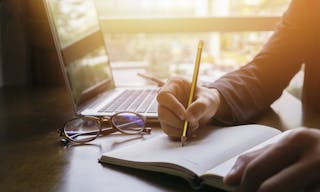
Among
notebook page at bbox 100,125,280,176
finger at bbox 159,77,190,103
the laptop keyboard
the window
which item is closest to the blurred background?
the window

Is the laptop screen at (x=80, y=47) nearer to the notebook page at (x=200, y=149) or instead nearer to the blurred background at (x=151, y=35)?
the blurred background at (x=151, y=35)

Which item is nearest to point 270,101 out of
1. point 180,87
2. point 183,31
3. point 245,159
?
point 180,87

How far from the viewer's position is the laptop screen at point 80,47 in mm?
1019

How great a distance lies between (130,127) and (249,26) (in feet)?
3.47

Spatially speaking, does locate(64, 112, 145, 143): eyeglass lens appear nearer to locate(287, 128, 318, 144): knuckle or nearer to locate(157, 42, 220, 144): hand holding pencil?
locate(157, 42, 220, 144): hand holding pencil

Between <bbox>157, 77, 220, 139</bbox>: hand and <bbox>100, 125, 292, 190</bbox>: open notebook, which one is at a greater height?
<bbox>157, 77, 220, 139</bbox>: hand

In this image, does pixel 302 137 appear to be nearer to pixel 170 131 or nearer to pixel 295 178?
pixel 295 178

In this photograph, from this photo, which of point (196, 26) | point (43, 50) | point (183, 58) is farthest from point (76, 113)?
point (183, 58)

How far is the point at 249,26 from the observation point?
1795 mm

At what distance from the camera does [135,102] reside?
42.5 inches

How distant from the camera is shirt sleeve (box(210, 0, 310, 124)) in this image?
36.7 inches

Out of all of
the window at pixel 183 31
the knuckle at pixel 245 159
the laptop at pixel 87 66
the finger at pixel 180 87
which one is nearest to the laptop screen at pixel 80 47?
the laptop at pixel 87 66

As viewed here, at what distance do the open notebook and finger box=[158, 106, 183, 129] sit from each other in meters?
0.03

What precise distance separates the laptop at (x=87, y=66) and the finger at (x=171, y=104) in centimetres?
16
